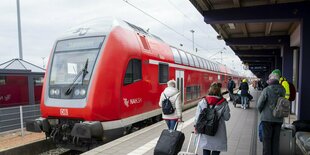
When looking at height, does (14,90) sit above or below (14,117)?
above

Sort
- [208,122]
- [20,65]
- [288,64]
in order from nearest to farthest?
[208,122]
[288,64]
[20,65]

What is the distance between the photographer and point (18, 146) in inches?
310

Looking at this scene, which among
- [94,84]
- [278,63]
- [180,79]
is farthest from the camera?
[278,63]

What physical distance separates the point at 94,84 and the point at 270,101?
3.89 meters

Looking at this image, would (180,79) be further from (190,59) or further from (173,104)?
(173,104)

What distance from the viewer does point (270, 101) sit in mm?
4910

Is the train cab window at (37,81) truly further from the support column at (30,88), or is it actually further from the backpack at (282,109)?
the backpack at (282,109)

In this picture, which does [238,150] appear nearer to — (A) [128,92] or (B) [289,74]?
(A) [128,92]

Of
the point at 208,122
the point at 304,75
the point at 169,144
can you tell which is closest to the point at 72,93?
the point at 169,144

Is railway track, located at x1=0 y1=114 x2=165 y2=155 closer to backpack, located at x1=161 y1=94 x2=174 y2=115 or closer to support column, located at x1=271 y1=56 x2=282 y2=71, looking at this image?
backpack, located at x1=161 y1=94 x2=174 y2=115

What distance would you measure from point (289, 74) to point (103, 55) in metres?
9.34

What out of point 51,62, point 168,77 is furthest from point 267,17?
point 51,62

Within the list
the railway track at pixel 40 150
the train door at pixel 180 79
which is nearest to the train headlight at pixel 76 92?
the railway track at pixel 40 150

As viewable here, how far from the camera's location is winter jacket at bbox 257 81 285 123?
4.89m
